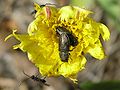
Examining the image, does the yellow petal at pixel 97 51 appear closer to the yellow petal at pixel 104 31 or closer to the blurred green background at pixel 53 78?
the yellow petal at pixel 104 31

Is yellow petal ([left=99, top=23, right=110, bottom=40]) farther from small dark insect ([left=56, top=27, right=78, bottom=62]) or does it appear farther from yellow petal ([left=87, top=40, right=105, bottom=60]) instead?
small dark insect ([left=56, top=27, right=78, bottom=62])

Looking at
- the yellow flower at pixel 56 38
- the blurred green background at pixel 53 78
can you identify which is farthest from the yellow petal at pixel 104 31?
the blurred green background at pixel 53 78

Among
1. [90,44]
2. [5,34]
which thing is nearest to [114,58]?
[5,34]

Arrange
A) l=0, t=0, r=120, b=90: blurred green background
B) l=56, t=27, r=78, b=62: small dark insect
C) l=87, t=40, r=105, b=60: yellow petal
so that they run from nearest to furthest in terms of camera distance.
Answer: l=56, t=27, r=78, b=62: small dark insect → l=87, t=40, r=105, b=60: yellow petal → l=0, t=0, r=120, b=90: blurred green background

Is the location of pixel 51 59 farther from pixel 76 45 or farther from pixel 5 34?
pixel 5 34

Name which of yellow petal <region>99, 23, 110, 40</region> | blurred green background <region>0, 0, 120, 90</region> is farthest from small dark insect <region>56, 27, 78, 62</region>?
blurred green background <region>0, 0, 120, 90</region>

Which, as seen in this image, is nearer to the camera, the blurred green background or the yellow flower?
the yellow flower

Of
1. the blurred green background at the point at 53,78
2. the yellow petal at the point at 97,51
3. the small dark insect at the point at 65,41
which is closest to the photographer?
the small dark insect at the point at 65,41
